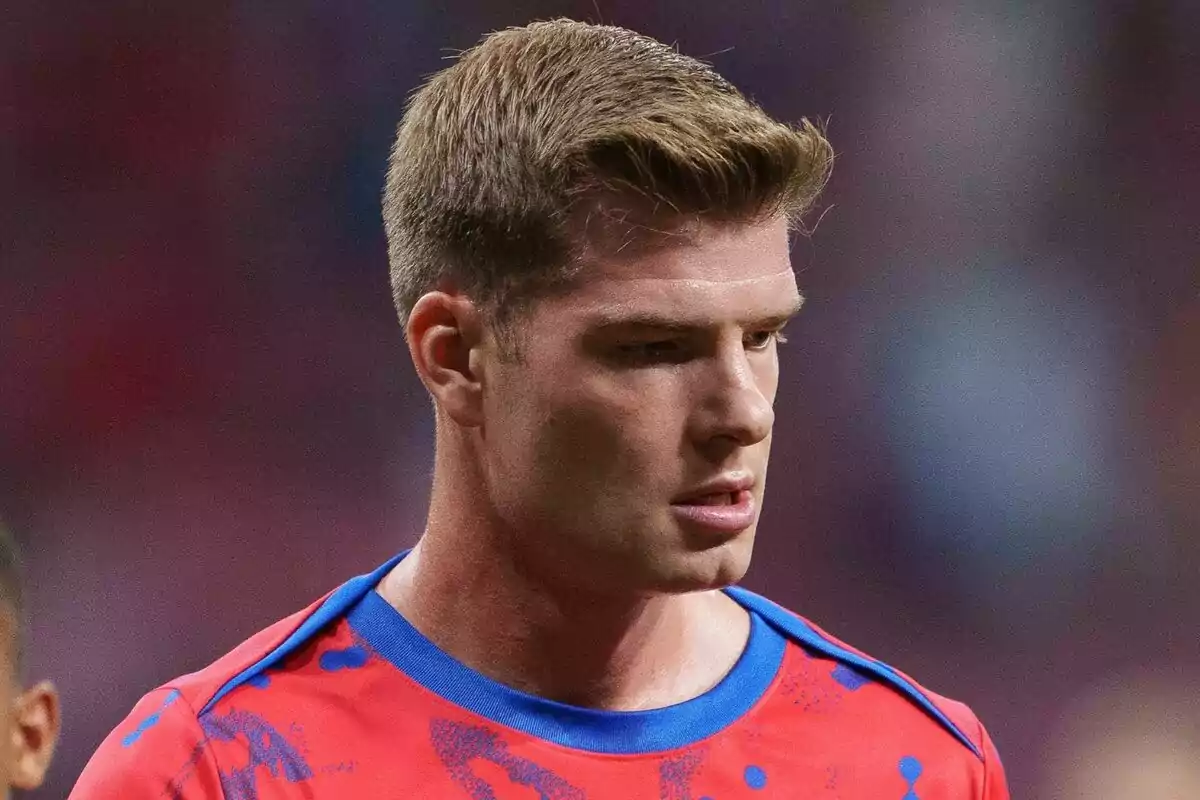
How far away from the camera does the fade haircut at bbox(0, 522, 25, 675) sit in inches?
64.5

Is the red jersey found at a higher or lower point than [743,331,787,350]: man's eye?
lower

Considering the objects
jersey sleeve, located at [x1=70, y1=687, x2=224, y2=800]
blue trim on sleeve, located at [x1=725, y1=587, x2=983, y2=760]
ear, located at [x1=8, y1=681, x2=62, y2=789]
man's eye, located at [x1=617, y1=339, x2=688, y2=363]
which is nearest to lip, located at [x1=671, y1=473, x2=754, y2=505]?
man's eye, located at [x1=617, y1=339, x2=688, y2=363]

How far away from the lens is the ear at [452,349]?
1622mm

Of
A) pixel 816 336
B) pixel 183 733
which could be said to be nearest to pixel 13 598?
pixel 183 733

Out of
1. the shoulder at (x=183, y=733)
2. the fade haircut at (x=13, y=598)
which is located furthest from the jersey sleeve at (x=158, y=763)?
the fade haircut at (x=13, y=598)

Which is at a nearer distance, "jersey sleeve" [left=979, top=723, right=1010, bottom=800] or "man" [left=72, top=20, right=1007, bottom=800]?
"man" [left=72, top=20, right=1007, bottom=800]

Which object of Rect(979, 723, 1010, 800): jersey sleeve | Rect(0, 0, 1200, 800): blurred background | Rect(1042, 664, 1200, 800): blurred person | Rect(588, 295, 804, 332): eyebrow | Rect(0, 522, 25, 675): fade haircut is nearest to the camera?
Rect(588, 295, 804, 332): eyebrow

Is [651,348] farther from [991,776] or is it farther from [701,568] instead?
[991,776]

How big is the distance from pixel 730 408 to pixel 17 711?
760mm

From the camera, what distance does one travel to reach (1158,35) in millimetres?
3158

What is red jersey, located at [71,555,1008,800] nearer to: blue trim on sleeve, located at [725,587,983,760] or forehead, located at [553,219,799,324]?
blue trim on sleeve, located at [725,587,983,760]

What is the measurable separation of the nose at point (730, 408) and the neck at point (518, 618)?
0.20 meters

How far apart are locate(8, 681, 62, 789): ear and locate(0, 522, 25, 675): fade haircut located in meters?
0.04

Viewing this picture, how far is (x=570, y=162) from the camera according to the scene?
1547 mm
